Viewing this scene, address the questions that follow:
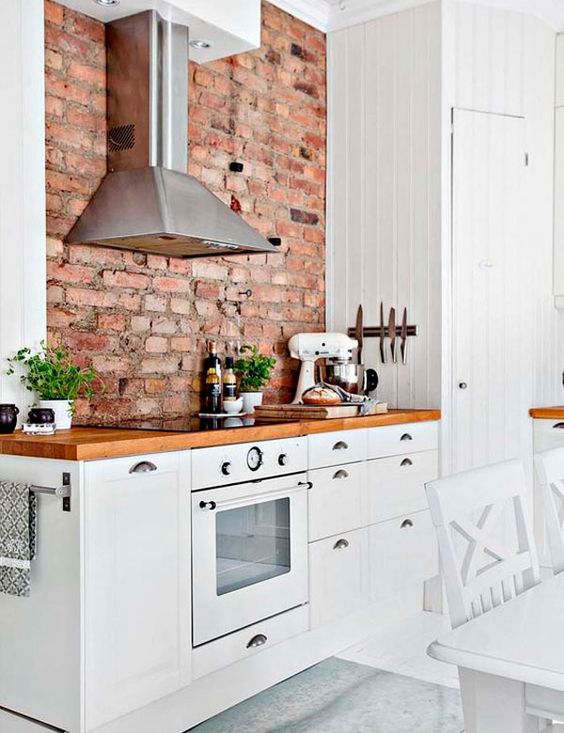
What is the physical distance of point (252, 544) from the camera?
275 centimetres

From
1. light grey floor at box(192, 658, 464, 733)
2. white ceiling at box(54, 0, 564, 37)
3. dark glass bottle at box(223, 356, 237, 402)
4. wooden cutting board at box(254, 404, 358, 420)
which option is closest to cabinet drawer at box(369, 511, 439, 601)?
light grey floor at box(192, 658, 464, 733)

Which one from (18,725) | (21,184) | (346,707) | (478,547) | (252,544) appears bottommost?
(346,707)

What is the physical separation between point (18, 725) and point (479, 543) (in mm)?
1454

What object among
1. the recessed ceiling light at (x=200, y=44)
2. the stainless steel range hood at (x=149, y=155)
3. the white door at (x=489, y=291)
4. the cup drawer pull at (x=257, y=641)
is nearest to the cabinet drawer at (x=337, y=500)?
the cup drawer pull at (x=257, y=641)

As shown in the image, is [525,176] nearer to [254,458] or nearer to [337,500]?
[337,500]

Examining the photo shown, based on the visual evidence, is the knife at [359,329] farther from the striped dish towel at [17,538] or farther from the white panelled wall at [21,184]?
the striped dish towel at [17,538]

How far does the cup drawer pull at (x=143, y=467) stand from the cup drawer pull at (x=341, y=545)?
3.49ft

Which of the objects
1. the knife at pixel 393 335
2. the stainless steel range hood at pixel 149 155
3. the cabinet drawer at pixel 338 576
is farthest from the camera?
the knife at pixel 393 335

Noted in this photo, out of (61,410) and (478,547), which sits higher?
(61,410)

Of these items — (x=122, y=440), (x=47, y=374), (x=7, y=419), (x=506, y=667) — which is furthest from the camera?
(x=47, y=374)

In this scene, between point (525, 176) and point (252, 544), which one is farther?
point (525, 176)

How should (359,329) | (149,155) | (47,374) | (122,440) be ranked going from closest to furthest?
1. (122,440)
2. (47,374)
3. (149,155)
4. (359,329)

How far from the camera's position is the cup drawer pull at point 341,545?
3150mm

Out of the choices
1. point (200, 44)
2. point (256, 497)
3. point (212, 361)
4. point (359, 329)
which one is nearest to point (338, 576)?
point (256, 497)
